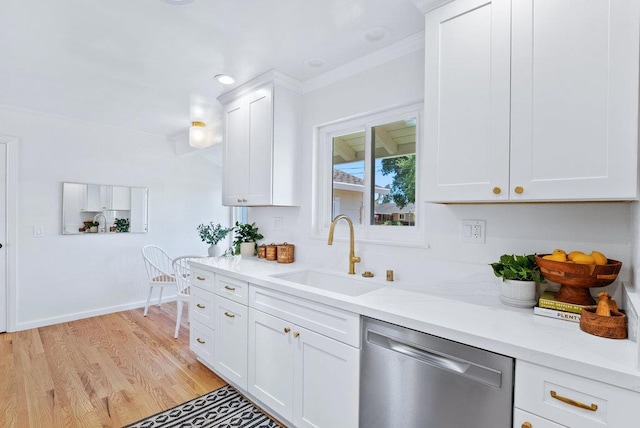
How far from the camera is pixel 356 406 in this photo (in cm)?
151

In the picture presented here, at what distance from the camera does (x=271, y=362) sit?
195 cm

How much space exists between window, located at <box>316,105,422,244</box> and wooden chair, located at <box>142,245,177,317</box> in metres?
2.28

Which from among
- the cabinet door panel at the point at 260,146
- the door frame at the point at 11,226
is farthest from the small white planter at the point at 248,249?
the door frame at the point at 11,226

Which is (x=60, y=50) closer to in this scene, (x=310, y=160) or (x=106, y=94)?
(x=106, y=94)

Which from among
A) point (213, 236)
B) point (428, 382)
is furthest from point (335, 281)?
point (213, 236)

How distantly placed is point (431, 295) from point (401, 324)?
41cm

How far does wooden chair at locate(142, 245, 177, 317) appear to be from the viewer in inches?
148

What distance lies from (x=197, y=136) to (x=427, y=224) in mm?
2784

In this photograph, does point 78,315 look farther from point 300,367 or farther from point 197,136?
point 300,367

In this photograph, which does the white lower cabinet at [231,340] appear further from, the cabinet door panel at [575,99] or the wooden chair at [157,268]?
the cabinet door panel at [575,99]

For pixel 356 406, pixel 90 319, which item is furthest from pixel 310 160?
pixel 90 319

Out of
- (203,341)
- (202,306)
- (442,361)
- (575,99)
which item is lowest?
(203,341)

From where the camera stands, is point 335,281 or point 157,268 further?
point 157,268

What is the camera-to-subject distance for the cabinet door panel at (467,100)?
4.42 feet
